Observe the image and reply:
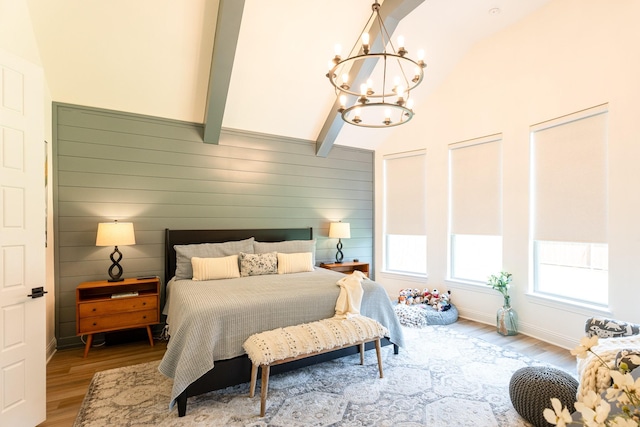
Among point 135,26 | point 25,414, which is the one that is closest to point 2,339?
point 25,414

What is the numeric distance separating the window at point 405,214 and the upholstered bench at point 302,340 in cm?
273

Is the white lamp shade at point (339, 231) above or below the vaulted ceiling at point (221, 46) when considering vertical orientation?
below

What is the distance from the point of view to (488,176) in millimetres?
4371

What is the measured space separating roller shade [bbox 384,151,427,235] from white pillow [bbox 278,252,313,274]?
1.96 m

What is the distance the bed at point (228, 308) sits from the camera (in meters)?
2.40

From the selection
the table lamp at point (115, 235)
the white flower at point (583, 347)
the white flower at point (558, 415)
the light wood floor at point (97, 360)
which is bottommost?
the light wood floor at point (97, 360)

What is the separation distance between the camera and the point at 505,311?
3.93 meters

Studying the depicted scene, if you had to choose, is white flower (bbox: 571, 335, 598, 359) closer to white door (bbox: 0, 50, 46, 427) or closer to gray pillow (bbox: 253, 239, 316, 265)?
white door (bbox: 0, 50, 46, 427)

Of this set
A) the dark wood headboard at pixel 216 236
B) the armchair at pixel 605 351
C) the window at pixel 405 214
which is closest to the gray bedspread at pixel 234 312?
the dark wood headboard at pixel 216 236

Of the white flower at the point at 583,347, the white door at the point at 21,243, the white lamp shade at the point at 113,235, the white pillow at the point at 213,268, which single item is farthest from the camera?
the white pillow at the point at 213,268

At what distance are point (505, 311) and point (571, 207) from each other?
1.43m

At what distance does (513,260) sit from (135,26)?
16.7 ft

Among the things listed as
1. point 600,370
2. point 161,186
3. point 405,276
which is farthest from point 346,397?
point 161,186

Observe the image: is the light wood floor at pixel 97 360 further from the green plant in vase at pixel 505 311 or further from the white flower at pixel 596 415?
the white flower at pixel 596 415
